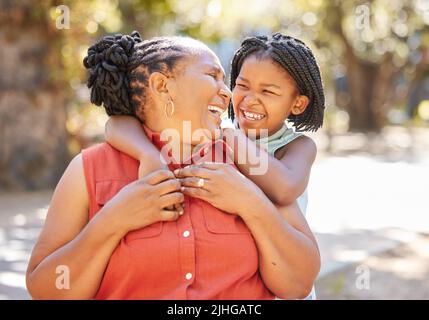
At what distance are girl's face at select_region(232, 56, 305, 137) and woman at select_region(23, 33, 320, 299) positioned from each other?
629mm

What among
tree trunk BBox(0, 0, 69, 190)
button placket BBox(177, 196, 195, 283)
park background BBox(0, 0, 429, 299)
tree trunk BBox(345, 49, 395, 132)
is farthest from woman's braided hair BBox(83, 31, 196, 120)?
tree trunk BBox(345, 49, 395, 132)

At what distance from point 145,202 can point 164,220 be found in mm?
70

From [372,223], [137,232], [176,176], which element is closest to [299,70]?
[176,176]

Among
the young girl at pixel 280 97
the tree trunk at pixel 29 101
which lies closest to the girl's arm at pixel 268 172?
the young girl at pixel 280 97

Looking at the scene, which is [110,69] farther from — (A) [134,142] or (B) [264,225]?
(B) [264,225]

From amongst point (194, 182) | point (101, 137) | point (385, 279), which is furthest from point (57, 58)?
point (194, 182)

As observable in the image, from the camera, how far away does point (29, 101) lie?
9203 millimetres

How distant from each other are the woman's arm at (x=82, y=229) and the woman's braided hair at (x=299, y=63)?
86cm

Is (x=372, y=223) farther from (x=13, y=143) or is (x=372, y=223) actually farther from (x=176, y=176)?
(x=176, y=176)

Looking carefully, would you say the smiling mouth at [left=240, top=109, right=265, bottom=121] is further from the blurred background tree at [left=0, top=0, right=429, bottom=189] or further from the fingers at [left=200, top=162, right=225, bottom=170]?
the blurred background tree at [left=0, top=0, right=429, bottom=189]

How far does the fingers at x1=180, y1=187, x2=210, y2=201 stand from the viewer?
1.86 metres

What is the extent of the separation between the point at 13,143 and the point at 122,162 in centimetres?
763

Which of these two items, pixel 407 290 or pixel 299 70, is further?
pixel 407 290

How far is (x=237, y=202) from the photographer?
→ 1.86 metres
